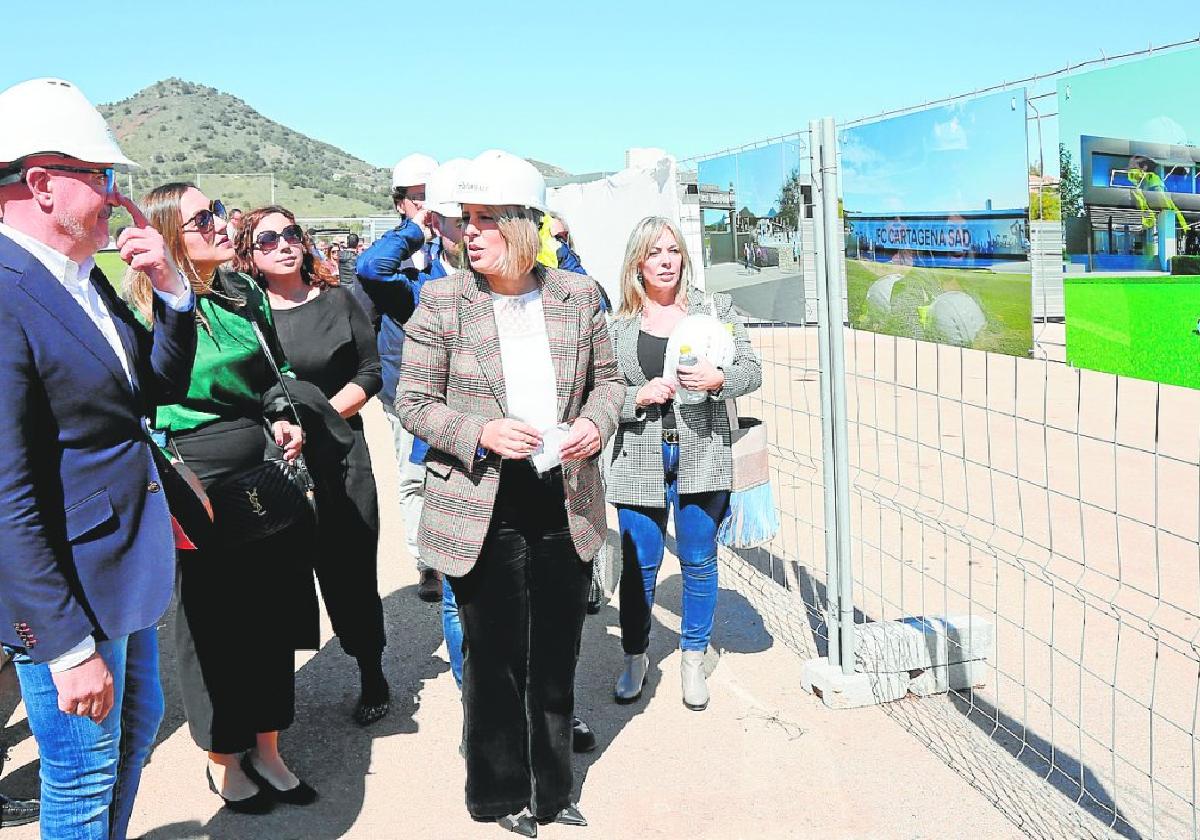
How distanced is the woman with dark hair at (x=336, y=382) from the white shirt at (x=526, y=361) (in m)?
1.19

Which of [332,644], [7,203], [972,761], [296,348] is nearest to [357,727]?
[332,644]

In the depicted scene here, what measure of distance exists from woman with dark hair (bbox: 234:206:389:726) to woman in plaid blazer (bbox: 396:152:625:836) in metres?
1.02

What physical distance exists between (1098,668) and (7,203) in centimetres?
Answer: 415

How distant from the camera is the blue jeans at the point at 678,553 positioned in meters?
4.18

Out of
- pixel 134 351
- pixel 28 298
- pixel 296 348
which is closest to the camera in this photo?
pixel 28 298

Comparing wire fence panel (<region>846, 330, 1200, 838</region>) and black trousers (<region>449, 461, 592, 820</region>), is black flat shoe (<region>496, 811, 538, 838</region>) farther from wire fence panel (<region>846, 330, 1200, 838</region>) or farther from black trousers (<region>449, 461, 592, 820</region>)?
wire fence panel (<region>846, 330, 1200, 838</region>)

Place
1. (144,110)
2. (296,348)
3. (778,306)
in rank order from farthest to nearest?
(144,110)
(778,306)
(296,348)

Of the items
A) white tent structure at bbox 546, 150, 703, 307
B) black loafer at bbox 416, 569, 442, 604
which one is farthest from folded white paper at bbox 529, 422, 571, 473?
white tent structure at bbox 546, 150, 703, 307

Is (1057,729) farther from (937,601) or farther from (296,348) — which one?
(296,348)

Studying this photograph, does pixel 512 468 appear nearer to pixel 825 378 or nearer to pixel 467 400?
pixel 467 400

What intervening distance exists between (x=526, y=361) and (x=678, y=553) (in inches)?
55.2

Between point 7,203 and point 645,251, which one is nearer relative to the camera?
point 7,203

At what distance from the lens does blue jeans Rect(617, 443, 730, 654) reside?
4.18m

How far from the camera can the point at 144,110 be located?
5295 inches
